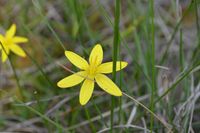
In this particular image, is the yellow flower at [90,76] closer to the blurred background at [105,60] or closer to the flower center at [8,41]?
the blurred background at [105,60]

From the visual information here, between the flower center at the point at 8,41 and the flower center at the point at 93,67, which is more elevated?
the flower center at the point at 8,41

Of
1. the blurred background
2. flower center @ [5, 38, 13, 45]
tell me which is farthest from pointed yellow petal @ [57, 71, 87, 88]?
flower center @ [5, 38, 13, 45]

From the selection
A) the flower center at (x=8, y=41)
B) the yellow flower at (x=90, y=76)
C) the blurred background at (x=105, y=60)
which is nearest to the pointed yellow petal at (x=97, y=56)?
the yellow flower at (x=90, y=76)

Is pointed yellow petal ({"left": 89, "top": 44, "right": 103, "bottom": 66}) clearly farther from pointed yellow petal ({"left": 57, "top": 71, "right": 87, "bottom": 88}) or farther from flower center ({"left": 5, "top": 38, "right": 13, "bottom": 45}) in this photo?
flower center ({"left": 5, "top": 38, "right": 13, "bottom": 45})

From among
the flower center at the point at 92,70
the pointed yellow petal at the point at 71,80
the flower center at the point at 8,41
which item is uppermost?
the flower center at the point at 8,41

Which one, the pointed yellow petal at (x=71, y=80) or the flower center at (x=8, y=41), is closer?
the pointed yellow petal at (x=71, y=80)

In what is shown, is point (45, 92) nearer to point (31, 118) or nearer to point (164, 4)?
point (31, 118)

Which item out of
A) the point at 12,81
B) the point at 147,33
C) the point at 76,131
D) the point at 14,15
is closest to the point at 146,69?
the point at 147,33
